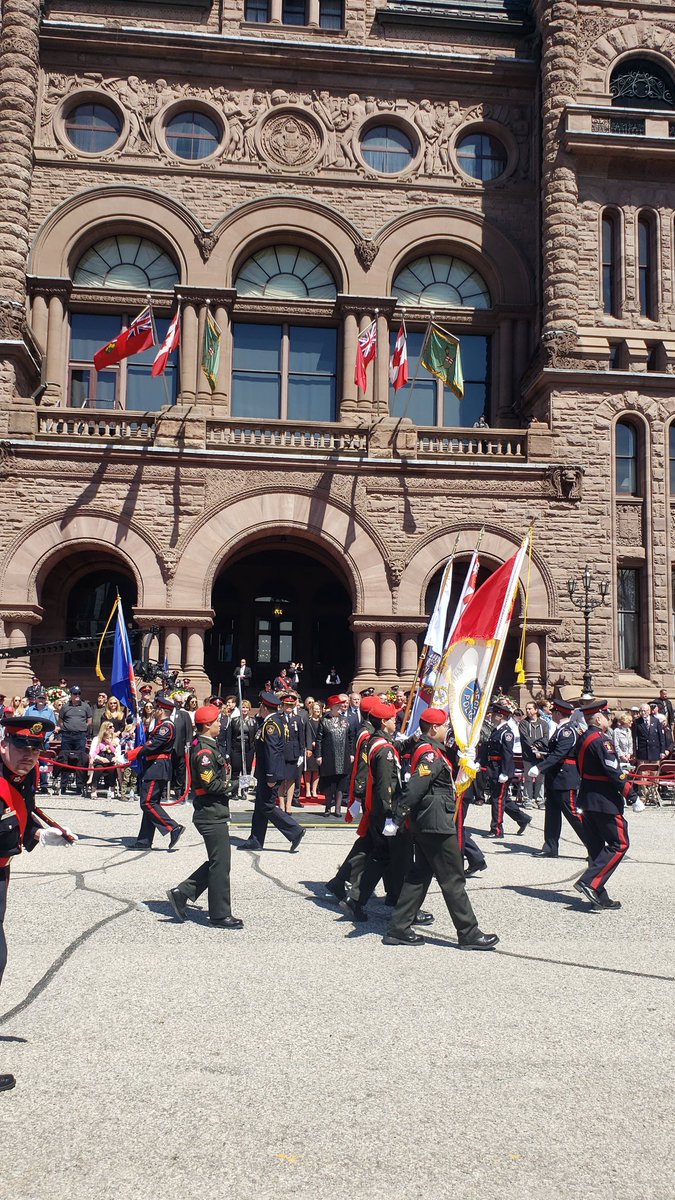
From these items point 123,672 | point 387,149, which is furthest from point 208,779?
point 387,149

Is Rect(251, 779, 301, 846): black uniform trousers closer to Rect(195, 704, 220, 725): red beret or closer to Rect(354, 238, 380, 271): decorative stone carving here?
Rect(195, 704, 220, 725): red beret

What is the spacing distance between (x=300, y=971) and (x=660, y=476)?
838 inches

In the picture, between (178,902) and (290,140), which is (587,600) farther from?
(178,902)

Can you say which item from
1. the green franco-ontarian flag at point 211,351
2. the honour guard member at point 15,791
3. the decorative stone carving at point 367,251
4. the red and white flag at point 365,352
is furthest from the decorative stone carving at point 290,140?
the honour guard member at point 15,791

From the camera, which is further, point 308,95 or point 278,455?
point 308,95

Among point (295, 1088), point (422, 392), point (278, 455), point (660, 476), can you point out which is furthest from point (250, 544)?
point (295, 1088)

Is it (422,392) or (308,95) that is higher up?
(308,95)

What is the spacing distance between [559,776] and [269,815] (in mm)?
3678

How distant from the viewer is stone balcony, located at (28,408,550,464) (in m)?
24.1

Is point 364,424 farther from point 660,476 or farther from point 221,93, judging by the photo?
point 221,93

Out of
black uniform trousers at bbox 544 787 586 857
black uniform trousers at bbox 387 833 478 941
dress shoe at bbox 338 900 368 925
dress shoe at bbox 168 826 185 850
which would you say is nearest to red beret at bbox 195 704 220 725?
dress shoe at bbox 338 900 368 925

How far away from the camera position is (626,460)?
26094 millimetres

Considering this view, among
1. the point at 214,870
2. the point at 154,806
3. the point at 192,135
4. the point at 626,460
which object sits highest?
the point at 192,135

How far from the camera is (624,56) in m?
27.8
